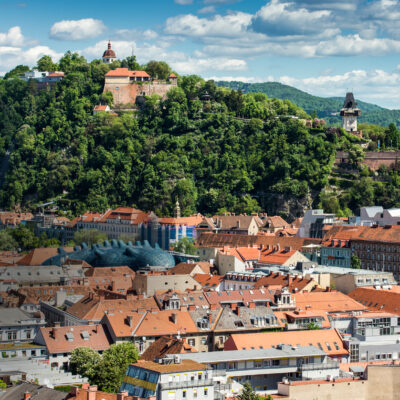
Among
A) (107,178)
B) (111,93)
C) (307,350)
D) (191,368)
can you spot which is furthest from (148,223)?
(191,368)

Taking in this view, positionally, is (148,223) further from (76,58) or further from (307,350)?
(307,350)

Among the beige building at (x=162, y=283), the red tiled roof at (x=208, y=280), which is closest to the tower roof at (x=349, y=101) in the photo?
the red tiled roof at (x=208, y=280)

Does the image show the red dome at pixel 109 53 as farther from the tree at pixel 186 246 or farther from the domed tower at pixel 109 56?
the tree at pixel 186 246

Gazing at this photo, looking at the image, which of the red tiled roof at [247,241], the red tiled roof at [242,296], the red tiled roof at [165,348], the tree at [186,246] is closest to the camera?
the red tiled roof at [165,348]

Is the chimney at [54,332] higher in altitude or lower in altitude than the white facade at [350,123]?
lower

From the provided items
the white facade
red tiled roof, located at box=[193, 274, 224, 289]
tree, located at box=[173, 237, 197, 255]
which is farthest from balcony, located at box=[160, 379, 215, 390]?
the white facade

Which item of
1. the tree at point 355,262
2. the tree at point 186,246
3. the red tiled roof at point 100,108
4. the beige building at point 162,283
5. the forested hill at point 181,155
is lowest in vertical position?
the tree at point 186,246

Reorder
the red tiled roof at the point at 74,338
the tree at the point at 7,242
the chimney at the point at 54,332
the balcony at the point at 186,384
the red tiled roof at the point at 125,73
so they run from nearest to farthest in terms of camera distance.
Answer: the balcony at the point at 186,384 → the red tiled roof at the point at 74,338 → the chimney at the point at 54,332 → the tree at the point at 7,242 → the red tiled roof at the point at 125,73
